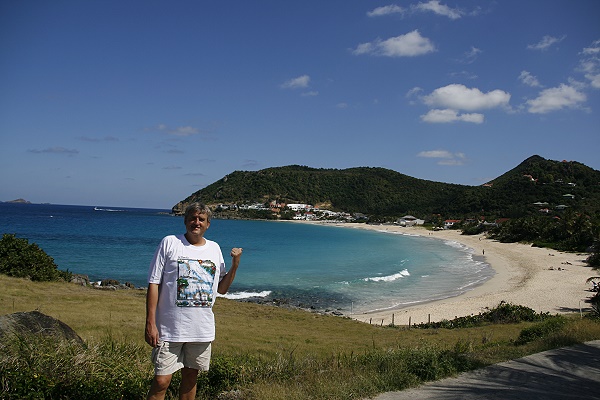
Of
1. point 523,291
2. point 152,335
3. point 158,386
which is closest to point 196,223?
point 152,335

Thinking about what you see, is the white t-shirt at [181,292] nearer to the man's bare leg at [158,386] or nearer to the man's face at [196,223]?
the man's face at [196,223]

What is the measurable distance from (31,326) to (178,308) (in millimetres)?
2833

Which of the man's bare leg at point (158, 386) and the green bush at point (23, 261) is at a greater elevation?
the man's bare leg at point (158, 386)

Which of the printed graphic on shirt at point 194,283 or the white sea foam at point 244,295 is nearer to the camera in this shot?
the printed graphic on shirt at point 194,283

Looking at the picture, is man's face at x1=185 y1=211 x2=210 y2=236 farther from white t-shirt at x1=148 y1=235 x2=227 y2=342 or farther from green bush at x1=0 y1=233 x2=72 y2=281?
green bush at x1=0 y1=233 x2=72 y2=281

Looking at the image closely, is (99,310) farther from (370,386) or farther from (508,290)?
(508,290)

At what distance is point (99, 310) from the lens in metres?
14.8

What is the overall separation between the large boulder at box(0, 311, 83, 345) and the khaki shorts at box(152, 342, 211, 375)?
230 centimetres

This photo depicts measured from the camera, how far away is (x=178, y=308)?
326cm

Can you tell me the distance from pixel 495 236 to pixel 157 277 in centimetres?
7846

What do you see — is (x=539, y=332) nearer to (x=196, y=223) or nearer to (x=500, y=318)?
(x=196, y=223)

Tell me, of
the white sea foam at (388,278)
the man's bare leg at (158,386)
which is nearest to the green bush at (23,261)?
the man's bare leg at (158,386)

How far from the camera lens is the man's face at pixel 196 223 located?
345 centimetres

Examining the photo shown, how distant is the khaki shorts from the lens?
3.23 meters
